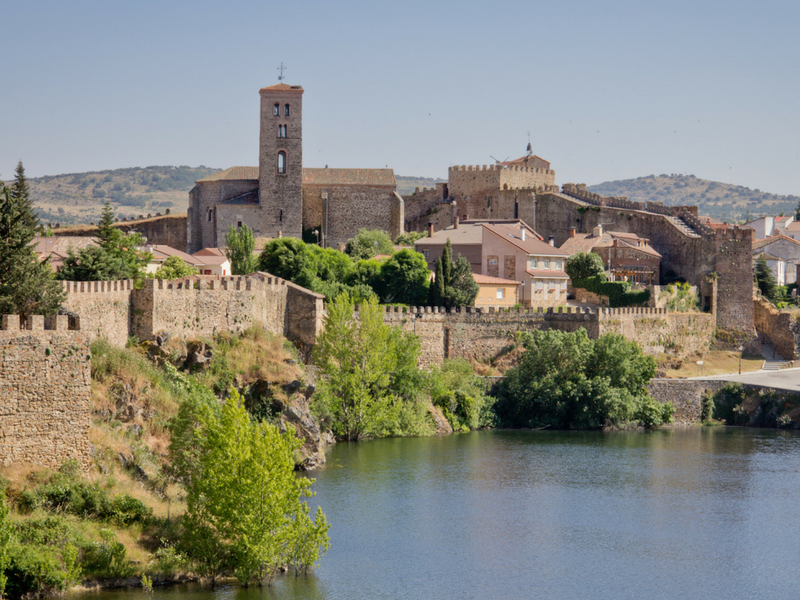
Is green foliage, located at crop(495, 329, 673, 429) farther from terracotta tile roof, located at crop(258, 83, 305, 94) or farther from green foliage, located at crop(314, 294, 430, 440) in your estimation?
terracotta tile roof, located at crop(258, 83, 305, 94)

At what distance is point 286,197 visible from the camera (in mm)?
78250

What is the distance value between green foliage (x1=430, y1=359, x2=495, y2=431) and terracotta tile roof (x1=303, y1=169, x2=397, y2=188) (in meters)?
28.0

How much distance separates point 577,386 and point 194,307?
65.6 feet

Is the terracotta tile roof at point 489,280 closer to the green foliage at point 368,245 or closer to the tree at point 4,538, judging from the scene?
the green foliage at point 368,245

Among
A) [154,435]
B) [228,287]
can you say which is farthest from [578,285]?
[154,435]

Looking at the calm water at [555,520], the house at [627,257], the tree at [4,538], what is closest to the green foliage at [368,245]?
the house at [627,257]

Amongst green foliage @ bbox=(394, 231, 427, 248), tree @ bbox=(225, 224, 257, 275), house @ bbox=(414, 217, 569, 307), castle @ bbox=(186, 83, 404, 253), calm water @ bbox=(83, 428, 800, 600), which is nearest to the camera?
calm water @ bbox=(83, 428, 800, 600)

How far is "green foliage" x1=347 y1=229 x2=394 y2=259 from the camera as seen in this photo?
73.7 m

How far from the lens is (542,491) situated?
42.5 meters

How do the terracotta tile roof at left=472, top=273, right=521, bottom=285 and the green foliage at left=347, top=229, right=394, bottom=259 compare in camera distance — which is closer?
the terracotta tile roof at left=472, top=273, right=521, bottom=285


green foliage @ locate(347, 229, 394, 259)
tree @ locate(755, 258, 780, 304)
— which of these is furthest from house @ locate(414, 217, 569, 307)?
tree @ locate(755, 258, 780, 304)

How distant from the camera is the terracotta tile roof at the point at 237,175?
80188 mm

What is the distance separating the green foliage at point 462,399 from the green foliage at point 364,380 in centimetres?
178

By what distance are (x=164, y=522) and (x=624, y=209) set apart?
5503cm
